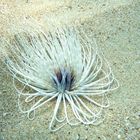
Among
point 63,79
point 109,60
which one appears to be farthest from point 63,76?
point 109,60

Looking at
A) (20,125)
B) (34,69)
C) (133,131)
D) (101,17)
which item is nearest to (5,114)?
(20,125)

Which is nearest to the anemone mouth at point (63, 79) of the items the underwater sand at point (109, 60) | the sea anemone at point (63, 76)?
the sea anemone at point (63, 76)

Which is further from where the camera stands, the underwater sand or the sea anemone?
the sea anemone

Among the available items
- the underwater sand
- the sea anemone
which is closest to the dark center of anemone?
the sea anemone

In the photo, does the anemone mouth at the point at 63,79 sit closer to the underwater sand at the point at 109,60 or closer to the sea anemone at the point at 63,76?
the sea anemone at the point at 63,76

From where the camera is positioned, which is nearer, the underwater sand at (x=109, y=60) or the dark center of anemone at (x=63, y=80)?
the underwater sand at (x=109, y=60)

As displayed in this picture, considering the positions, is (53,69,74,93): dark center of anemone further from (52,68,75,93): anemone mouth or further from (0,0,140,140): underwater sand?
(0,0,140,140): underwater sand

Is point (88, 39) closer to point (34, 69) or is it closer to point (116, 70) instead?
point (116, 70)
